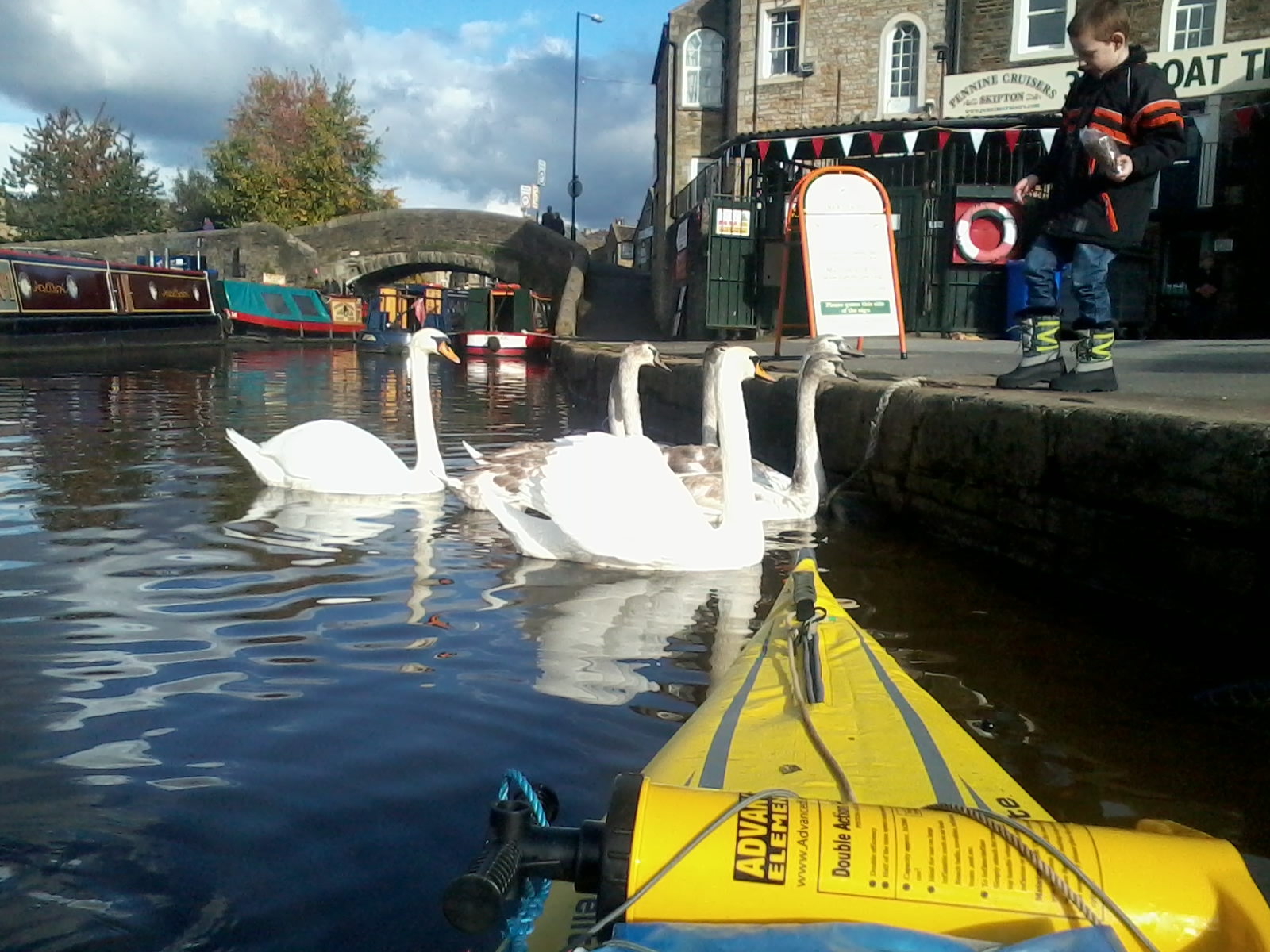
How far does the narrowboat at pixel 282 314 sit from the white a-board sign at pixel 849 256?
22.2m

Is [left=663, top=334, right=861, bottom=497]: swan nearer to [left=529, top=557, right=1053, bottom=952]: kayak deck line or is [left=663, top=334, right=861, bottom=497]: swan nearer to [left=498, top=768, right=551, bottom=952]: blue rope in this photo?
[left=529, top=557, right=1053, bottom=952]: kayak deck line

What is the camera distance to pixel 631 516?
4.60 metres

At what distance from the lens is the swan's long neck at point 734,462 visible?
16.2 feet

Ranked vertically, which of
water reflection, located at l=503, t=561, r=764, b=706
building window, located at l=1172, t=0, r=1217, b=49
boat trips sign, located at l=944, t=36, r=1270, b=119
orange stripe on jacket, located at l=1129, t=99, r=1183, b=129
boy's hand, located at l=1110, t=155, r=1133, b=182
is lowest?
water reflection, located at l=503, t=561, r=764, b=706

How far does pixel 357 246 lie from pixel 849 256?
30.6m

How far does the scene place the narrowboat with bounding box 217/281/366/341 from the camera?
29062 millimetres

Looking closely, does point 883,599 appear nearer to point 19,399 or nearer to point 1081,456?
point 1081,456

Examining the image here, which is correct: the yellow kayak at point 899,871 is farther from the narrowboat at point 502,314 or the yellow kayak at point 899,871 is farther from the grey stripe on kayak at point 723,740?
the narrowboat at point 502,314

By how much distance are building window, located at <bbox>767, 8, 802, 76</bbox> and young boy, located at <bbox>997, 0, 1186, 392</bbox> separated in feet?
63.6

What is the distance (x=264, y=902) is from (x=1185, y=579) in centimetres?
317

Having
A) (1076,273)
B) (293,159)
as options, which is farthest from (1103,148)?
(293,159)

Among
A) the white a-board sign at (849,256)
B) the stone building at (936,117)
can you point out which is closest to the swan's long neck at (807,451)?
the white a-board sign at (849,256)

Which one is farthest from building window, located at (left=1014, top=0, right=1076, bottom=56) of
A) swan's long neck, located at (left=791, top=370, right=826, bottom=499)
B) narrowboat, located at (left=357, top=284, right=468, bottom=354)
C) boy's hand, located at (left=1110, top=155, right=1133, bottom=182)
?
narrowboat, located at (left=357, top=284, right=468, bottom=354)

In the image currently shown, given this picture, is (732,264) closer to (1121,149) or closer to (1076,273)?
(1076,273)
